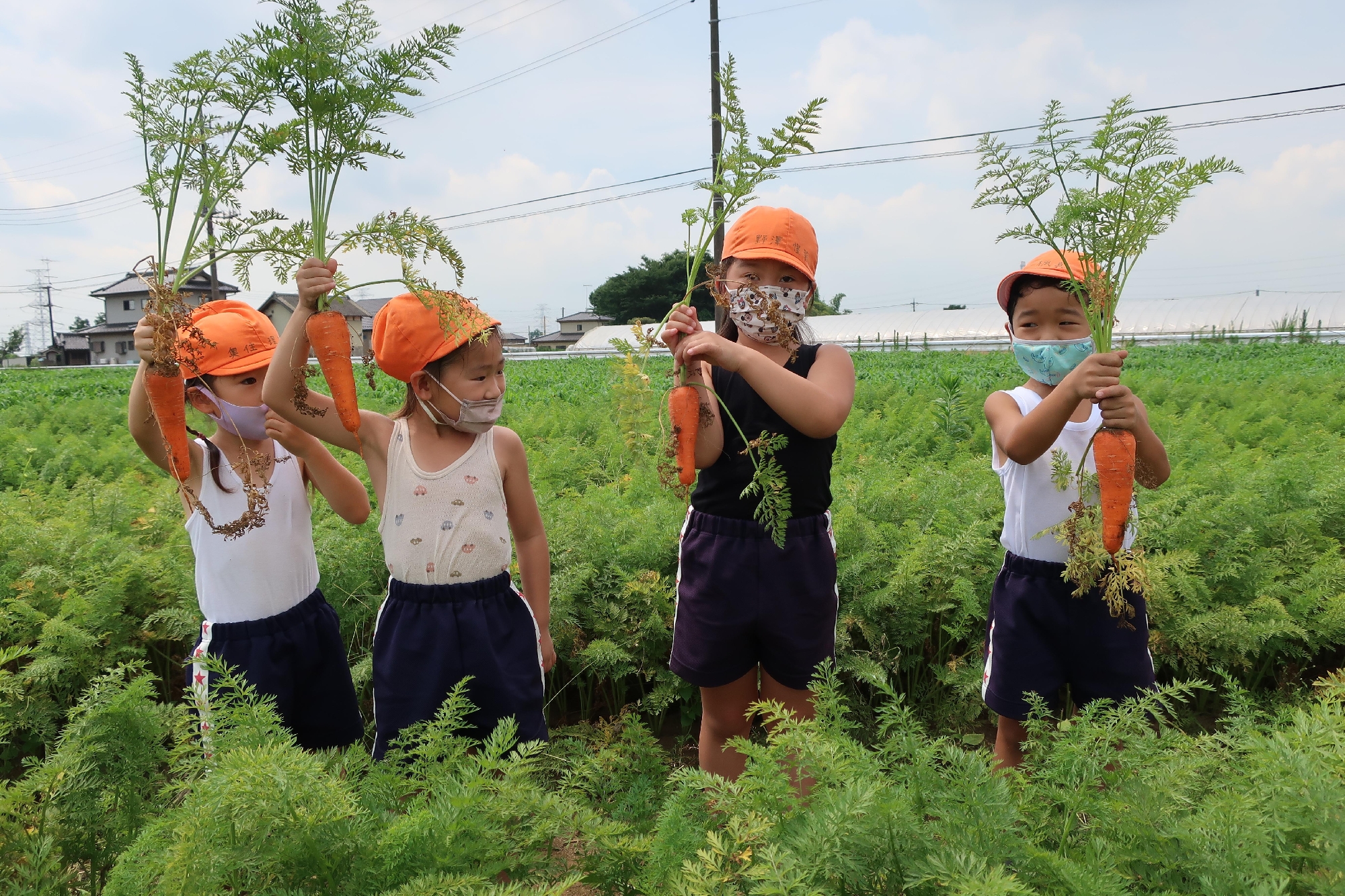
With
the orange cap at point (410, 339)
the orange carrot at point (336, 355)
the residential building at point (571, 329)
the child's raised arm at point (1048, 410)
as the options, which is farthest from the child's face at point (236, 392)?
the residential building at point (571, 329)

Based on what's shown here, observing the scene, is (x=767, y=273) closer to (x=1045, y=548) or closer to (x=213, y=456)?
(x=1045, y=548)

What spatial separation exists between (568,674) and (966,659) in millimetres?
1979

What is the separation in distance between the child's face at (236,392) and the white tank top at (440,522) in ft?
1.68

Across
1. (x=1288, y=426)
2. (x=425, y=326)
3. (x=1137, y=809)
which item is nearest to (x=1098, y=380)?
(x=1137, y=809)

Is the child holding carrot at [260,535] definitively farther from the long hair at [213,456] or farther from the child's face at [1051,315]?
the child's face at [1051,315]

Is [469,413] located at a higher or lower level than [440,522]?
higher

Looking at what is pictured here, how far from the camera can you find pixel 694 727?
3.88 metres

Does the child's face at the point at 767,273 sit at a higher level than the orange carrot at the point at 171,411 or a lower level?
higher

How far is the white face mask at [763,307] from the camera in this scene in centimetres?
241

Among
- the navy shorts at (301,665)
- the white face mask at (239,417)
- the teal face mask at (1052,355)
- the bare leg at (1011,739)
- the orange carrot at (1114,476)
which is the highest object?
the teal face mask at (1052,355)

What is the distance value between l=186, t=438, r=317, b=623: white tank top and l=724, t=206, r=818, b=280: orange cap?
1707 millimetres

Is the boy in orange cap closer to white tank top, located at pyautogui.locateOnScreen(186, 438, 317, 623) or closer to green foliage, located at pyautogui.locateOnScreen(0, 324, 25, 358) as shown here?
white tank top, located at pyautogui.locateOnScreen(186, 438, 317, 623)

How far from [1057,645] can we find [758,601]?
101cm

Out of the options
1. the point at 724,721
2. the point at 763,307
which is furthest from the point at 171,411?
the point at 724,721
